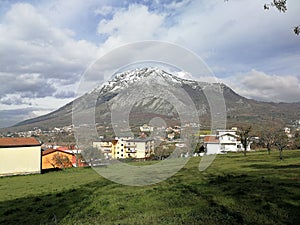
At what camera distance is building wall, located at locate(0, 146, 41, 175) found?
41938 mm

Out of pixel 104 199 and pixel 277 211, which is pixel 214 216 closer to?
pixel 277 211

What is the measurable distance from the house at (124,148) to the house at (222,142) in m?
16.9

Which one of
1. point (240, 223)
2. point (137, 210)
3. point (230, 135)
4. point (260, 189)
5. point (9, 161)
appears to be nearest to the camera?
point (240, 223)

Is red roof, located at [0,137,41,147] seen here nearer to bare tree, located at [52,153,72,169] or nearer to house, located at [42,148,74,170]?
bare tree, located at [52,153,72,169]

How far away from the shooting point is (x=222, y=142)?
76250mm

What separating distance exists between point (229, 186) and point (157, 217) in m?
7.54

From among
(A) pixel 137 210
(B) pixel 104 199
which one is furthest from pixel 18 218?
(A) pixel 137 210

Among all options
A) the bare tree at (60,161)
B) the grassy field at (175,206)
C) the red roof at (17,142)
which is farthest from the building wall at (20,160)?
the grassy field at (175,206)

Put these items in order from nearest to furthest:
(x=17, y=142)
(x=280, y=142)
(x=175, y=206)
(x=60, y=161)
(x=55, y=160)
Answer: (x=175, y=206)
(x=280, y=142)
(x=17, y=142)
(x=60, y=161)
(x=55, y=160)

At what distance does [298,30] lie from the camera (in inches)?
440

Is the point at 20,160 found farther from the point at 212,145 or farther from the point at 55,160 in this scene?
the point at 212,145

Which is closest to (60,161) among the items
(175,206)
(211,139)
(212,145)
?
(211,139)

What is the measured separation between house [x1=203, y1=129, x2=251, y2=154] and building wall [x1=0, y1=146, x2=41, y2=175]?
138 feet

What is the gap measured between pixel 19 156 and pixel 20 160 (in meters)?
0.63
